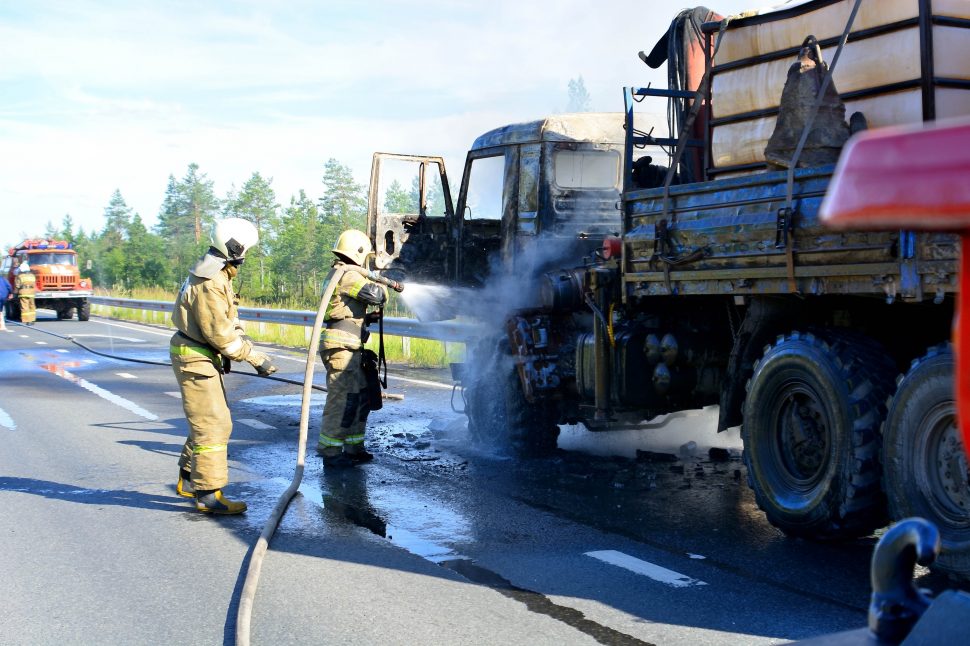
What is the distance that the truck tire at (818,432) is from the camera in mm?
5141

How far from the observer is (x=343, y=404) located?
8.48m

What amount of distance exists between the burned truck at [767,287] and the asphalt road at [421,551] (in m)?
0.46

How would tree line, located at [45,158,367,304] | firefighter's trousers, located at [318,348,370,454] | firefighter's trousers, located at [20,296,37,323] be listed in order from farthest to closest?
tree line, located at [45,158,367,304] < firefighter's trousers, located at [20,296,37,323] < firefighter's trousers, located at [318,348,370,454]

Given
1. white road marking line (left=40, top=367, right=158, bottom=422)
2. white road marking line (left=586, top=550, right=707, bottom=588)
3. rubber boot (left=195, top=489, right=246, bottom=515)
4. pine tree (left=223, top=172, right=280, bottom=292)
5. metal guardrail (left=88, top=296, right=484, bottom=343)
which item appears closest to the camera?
white road marking line (left=586, top=550, right=707, bottom=588)

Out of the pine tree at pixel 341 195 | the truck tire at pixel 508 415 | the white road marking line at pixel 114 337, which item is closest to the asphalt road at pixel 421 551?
the truck tire at pixel 508 415

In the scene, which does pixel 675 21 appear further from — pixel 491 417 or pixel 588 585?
pixel 588 585

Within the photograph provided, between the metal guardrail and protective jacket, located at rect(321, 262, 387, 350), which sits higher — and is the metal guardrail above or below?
below

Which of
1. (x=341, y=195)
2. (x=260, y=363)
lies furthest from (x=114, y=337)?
(x=341, y=195)

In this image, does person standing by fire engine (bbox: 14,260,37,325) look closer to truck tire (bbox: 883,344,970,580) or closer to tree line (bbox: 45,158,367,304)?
tree line (bbox: 45,158,367,304)

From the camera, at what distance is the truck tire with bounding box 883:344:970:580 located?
4570 mm

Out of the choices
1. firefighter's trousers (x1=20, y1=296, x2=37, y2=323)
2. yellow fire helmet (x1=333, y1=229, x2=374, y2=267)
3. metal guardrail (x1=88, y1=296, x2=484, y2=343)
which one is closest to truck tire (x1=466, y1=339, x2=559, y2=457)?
metal guardrail (x1=88, y1=296, x2=484, y2=343)

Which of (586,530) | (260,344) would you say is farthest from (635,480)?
(260,344)

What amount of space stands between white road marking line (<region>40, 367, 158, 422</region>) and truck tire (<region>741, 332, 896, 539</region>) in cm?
723

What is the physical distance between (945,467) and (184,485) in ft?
16.5
